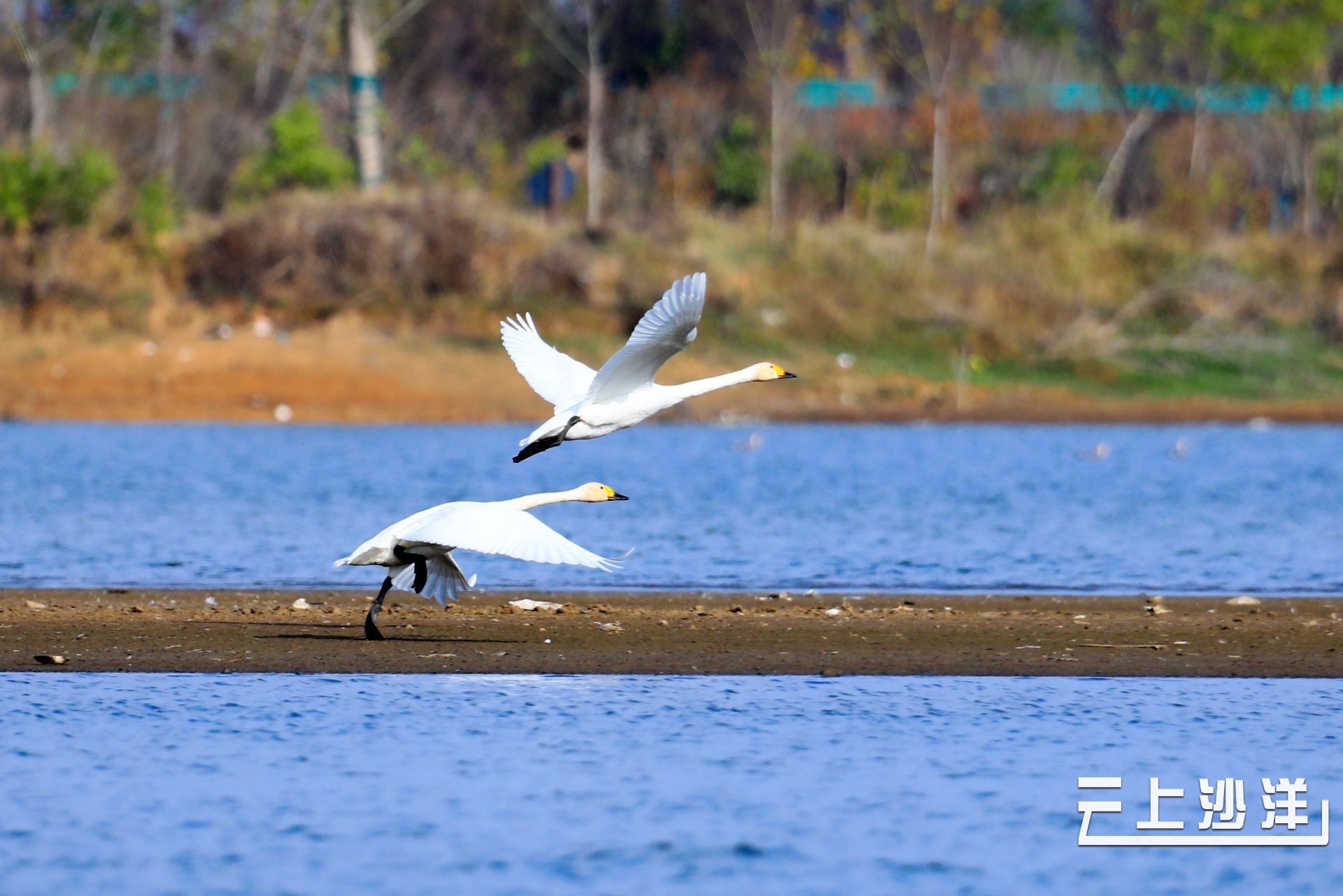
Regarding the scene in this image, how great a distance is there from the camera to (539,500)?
13641 millimetres

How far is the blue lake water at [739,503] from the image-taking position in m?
18.0

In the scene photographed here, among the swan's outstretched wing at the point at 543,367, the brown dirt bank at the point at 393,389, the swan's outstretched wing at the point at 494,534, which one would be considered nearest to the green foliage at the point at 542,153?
the brown dirt bank at the point at 393,389

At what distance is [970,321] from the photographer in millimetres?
40938

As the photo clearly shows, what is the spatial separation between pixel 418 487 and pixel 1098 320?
19.6m

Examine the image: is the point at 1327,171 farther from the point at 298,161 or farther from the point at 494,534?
the point at 494,534

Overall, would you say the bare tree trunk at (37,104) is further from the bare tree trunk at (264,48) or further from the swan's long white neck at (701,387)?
the swan's long white neck at (701,387)

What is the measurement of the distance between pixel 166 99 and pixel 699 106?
42.8 ft

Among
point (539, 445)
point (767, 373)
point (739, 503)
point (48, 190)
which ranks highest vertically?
point (48, 190)

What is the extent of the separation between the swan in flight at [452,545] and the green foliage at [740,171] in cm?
3884

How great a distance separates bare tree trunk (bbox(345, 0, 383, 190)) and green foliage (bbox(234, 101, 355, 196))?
1.94 feet

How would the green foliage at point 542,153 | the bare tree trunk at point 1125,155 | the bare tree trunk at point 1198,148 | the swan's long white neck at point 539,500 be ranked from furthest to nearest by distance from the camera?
1. the bare tree trunk at point 1198,148
2. the green foliage at point 542,153
3. the bare tree trunk at point 1125,155
4. the swan's long white neck at point 539,500

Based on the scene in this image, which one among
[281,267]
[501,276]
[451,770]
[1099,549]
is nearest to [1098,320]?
[501,276]

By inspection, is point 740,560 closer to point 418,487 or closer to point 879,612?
point 879,612

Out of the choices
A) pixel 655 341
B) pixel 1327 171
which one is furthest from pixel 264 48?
pixel 655 341
